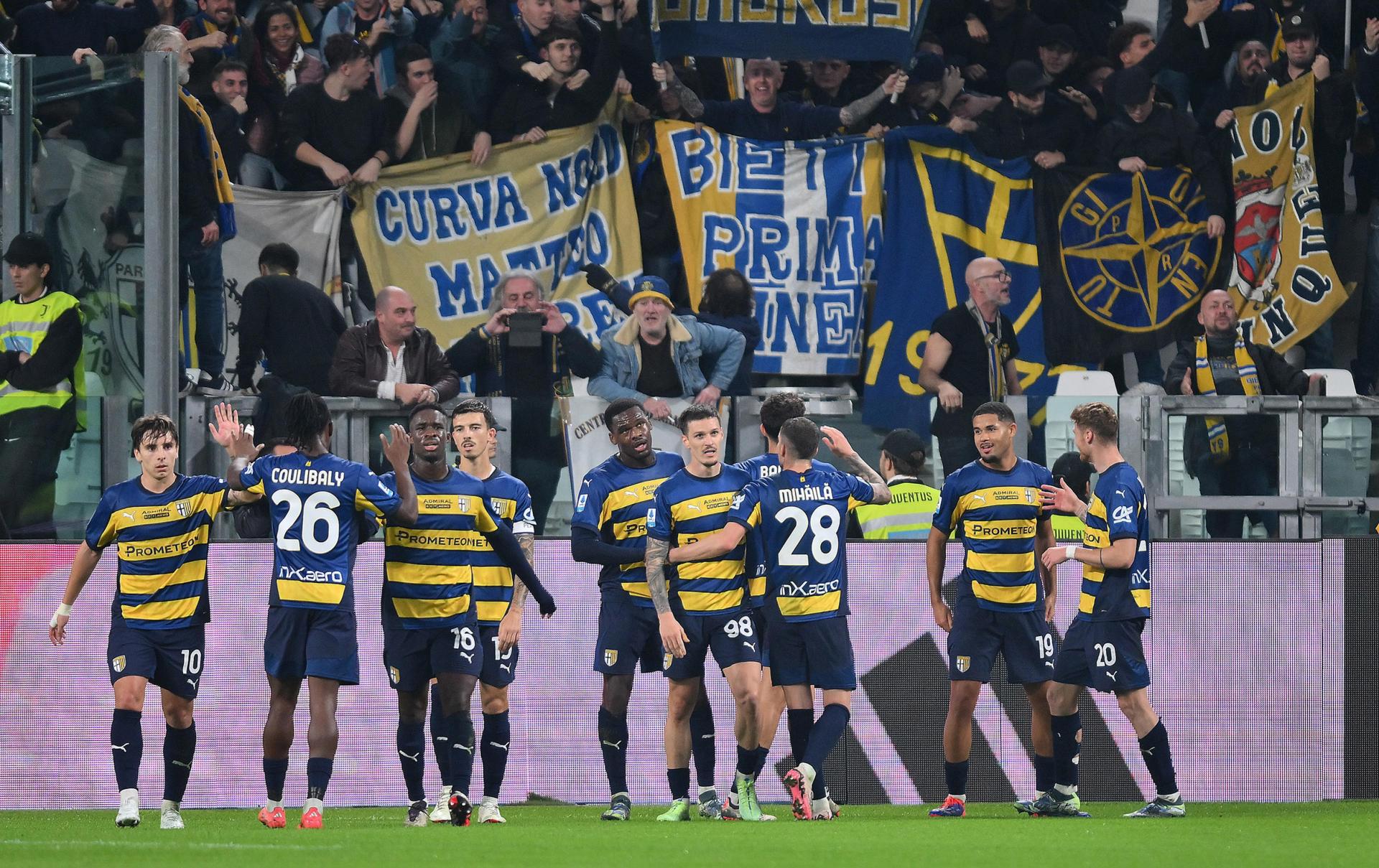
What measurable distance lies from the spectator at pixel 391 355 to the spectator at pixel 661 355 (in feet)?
3.40

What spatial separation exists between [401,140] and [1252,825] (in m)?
8.50

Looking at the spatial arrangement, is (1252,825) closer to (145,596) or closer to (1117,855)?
(1117,855)

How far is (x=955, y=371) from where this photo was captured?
12.7 m

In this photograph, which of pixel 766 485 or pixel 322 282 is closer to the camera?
pixel 766 485

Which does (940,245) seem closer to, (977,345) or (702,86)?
(977,345)

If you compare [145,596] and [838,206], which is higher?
[838,206]

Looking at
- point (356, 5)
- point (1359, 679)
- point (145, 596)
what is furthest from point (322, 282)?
point (1359, 679)

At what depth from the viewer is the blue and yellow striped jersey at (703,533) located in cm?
909

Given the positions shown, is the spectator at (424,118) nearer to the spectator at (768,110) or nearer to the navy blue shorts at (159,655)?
the spectator at (768,110)

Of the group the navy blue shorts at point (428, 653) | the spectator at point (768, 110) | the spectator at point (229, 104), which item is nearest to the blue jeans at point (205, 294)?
the spectator at point (229, 104)

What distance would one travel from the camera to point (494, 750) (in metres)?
9.12

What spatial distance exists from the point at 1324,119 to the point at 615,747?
8.81 m

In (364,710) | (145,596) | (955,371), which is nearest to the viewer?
(145,596)

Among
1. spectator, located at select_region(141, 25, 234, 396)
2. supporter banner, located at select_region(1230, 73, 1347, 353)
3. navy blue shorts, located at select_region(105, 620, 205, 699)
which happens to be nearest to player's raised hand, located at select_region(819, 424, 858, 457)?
navy blue shorts, located at select_region(105, 620, 205, 699)
